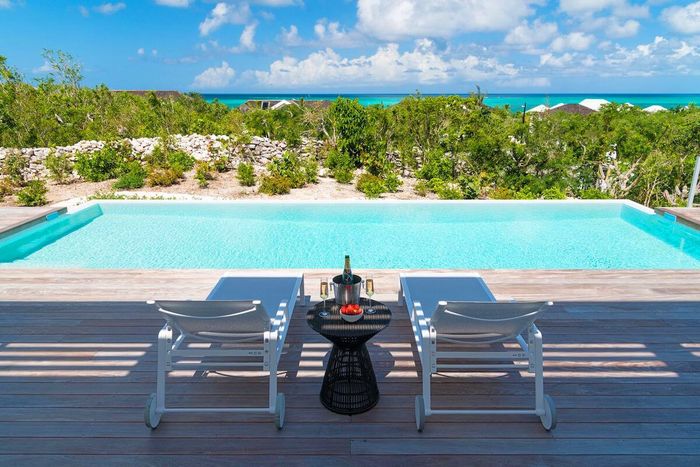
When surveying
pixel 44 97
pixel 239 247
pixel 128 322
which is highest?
pixel 44 97

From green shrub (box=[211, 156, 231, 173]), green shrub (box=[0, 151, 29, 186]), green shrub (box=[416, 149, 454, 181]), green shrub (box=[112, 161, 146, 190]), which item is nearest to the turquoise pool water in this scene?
green shrub (box=[112, 161, 146, 190])

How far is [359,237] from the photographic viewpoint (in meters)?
7.43

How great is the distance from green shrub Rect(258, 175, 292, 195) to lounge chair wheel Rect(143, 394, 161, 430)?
739 centimetres

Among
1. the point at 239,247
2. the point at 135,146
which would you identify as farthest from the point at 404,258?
the point at 135,146

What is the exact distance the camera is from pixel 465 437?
2.26 meters

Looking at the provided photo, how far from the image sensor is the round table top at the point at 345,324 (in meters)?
2.31

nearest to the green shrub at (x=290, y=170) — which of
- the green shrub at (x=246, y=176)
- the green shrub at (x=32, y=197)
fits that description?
the green shrub at (x=246, y=176)

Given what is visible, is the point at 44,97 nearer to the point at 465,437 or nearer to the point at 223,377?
the point at 223,377

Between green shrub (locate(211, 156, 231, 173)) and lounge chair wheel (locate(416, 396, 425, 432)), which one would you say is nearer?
lounge chair wheel (locate(416, 396, 425, 432))

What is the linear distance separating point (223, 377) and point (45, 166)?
10371mm

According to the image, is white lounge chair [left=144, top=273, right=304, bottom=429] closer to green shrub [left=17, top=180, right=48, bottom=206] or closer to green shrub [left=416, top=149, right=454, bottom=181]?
green shrub [left=17, top=180, right=48, bottom=206]

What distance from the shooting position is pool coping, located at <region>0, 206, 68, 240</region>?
6.16 meters

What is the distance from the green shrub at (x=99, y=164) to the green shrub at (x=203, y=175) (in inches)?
75.9

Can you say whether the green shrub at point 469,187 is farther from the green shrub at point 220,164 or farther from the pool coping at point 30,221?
the pool coping at point 30,221
